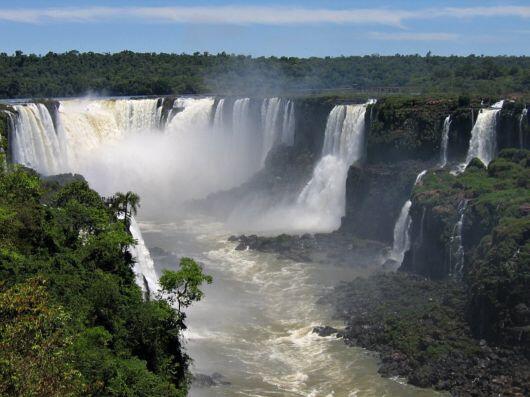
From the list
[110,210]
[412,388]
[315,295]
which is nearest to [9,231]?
[110,210]

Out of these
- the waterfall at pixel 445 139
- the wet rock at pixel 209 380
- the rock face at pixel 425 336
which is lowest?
the wet rock at pixel 209 380

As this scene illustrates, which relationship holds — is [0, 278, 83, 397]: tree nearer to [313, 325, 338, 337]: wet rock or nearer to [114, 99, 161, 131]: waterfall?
[313, 325, 338, 337]: wet rock

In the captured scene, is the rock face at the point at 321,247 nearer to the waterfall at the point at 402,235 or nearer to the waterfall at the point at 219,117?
the waterfall at the point at 402,235

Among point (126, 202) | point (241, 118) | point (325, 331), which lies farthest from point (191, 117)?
point (126, 202)

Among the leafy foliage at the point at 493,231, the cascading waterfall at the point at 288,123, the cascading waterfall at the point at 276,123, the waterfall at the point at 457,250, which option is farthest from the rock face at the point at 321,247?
the cascading waterfall at the point at 276,123

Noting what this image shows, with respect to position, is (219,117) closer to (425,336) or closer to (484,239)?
(484,239)

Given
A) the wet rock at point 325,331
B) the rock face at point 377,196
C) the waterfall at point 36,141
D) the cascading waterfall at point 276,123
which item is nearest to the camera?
the wet rock at point 325,331
